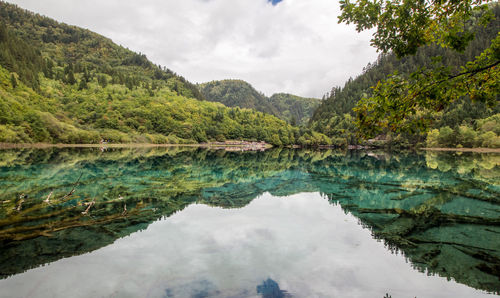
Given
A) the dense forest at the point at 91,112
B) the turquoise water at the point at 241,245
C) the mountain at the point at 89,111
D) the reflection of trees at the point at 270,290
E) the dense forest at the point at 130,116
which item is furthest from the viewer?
the dense forest at the point at 130,116

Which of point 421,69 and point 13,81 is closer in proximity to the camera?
point 421,69

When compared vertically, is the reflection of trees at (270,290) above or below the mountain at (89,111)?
below

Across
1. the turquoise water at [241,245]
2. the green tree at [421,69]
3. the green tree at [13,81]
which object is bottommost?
the turquoise water at [241,245]

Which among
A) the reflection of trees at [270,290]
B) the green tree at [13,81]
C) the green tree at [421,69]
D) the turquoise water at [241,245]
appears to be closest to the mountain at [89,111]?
the green tree at [13,81]

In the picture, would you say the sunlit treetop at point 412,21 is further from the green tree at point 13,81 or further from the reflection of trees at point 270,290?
the green tree at point 13,81

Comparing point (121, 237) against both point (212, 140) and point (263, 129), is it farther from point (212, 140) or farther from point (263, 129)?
point (263, 129)

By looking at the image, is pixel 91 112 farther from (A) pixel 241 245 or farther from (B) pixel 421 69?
(B) pixel 421 69

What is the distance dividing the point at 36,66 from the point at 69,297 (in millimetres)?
191420

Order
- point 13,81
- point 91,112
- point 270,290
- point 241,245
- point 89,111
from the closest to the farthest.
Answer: point 270,290, point 241,245, point 13,81, point 91,112, point 89,111

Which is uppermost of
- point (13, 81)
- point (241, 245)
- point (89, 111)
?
point (13, 81)

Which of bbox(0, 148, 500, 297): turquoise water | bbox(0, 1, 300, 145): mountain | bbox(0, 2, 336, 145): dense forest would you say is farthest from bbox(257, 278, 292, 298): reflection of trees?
bbox(0, 2, 336, 145): dense forest

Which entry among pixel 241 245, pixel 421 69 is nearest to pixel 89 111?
pixel 241 245

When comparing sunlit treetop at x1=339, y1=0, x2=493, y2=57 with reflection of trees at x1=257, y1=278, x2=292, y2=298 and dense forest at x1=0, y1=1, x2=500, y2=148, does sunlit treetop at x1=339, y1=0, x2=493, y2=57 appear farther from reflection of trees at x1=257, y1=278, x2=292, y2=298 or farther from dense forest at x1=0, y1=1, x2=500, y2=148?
dense forest at x1=0, y1=1, x2=500, y2=148

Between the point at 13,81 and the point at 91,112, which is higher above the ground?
the point at 13,81
